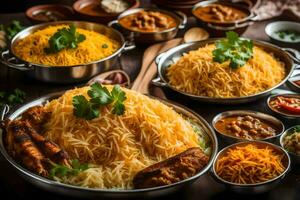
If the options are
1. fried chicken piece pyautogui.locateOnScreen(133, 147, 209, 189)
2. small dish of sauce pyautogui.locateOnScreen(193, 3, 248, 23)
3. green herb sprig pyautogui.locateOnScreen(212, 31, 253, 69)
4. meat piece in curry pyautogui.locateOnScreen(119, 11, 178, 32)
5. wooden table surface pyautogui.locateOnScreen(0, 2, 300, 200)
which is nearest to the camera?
fried chicken piece pyautogui.locateOnScreen(133, 147, 209, 189)

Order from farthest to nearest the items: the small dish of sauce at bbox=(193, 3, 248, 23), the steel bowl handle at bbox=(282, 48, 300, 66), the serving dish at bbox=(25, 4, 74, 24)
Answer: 1. the serving dish at bbox=(25, 4, 74, 24)
2. the small dish of sauce at bbox=(193, 3, 248, 23)
3. the steel bowl handle at bbox=(282, 48, 300, 66)

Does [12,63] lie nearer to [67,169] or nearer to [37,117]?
[37,117]

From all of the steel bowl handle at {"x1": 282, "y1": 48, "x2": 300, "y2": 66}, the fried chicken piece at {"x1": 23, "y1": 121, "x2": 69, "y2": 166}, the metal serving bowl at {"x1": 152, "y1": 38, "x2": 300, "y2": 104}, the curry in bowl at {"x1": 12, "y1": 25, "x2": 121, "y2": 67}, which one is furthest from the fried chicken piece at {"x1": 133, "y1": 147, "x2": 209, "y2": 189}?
the steel bowl handle at {"x1": 282, "y1": 48, "x2": 300, "y2": 66}

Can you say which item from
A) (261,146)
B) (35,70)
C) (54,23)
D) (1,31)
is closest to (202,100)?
(261,146)

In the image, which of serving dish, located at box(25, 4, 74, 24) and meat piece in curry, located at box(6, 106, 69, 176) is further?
serving dish, located at box(25, 4, 74, 24)

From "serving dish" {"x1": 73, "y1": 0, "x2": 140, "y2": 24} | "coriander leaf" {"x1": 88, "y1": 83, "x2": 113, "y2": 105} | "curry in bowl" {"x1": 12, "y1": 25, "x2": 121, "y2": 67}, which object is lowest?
"serving dish" {"x1": 73, "y1": 0, "x2": 140, "y2": 24}

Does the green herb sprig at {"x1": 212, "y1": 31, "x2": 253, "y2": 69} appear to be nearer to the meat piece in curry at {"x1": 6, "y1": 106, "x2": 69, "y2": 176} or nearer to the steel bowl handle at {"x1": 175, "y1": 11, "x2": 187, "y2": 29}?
the steel bowl handle at {"x1": 175, "y1": 11, "x2": 187, "y2": 29}

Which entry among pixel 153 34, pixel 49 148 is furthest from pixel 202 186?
pixel 153 34
